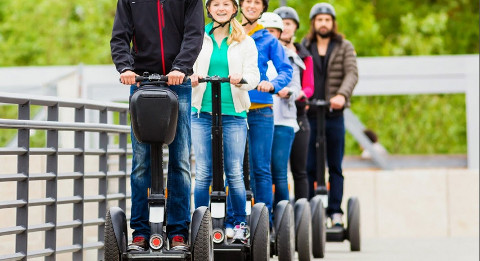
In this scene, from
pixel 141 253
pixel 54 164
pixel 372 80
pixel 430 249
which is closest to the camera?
pixel 141 253

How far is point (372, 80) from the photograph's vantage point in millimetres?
18312

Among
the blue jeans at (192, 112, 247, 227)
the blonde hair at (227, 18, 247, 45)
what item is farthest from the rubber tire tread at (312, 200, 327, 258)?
the blonde hair at (227, 18, 247, 45)

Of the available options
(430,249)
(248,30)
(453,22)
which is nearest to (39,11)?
(453,22)

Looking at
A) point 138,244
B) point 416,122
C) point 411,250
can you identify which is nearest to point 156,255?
point 138,244

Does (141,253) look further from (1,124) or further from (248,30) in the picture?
(248,30)

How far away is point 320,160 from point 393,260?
4.06 ft

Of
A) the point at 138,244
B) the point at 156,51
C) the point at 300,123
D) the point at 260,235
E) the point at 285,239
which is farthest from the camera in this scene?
the point at 300,123

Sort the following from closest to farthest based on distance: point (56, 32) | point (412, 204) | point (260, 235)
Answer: point (260, 235), point (412, 204), point (56, 32)

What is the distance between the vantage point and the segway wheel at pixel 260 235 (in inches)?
353

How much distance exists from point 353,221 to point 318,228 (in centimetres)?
113

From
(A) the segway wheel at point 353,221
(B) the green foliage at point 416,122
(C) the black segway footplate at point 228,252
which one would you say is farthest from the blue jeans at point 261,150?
(B) the green foliage at point 416,122

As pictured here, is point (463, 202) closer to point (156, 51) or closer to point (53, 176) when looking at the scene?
point (53, 176)

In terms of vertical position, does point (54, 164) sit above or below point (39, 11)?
below

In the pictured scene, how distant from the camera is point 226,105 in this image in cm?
912
